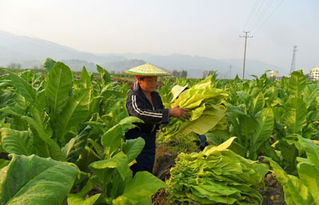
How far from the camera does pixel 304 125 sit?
8.33ft

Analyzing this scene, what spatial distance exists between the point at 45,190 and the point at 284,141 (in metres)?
2.14

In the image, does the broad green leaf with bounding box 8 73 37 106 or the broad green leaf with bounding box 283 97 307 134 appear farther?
the broad green leaf with bounding box 283 97 307 134

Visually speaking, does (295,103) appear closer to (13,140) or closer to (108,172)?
(108,172)

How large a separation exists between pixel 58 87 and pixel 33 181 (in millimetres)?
891

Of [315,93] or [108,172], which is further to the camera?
[315,93]

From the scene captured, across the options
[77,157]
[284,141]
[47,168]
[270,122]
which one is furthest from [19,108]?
[284,141]

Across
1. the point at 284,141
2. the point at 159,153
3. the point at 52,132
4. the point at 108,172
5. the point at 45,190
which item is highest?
the point at 45,190

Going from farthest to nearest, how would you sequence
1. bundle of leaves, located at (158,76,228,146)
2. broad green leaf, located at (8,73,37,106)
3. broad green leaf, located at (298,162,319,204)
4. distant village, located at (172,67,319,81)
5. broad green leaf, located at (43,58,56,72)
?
distant village, located at (172,67,319,81)
broad green leaf, located at (43,58,56,72)
bundle of leaves, located at (158,76,228,146)
broad green leaf, located at (8,73,37,106)
broad green leaf, located at (298,162,319,204)

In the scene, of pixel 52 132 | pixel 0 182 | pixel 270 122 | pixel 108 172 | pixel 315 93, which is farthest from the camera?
pixel 315 93

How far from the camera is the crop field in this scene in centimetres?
83

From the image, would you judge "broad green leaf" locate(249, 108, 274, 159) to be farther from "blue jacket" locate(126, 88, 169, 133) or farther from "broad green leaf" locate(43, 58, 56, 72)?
"broad green leaf" locate(43, 58, 56, 72)

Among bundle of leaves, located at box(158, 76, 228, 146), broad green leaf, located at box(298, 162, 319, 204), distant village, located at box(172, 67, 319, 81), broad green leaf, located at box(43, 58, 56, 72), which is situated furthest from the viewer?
distant village, located at box(172, 67, 319, 81)

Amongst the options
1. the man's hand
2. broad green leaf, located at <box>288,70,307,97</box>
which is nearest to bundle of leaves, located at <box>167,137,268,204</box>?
the man's hand

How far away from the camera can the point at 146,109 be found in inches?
96.3
